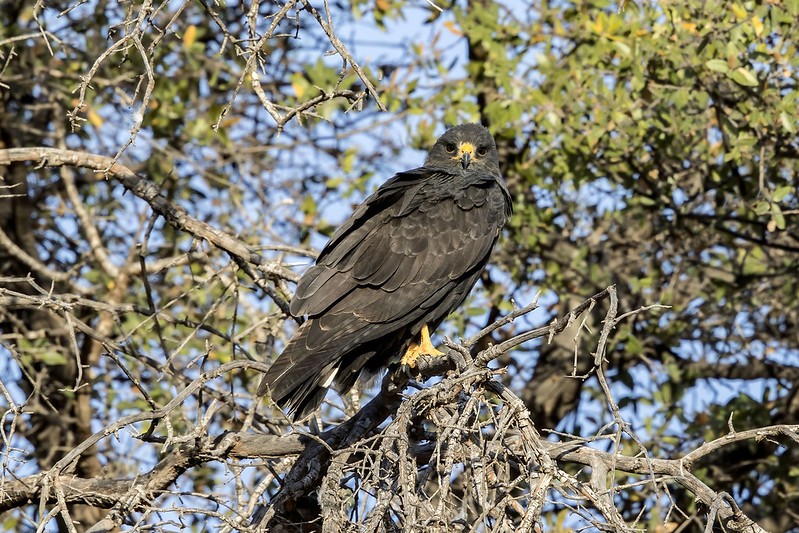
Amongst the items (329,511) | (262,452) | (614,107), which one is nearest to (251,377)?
(262,452)

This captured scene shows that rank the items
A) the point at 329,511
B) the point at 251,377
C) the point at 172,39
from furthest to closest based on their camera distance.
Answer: the point at 172,39
the point at 251,377
the point at 329,511

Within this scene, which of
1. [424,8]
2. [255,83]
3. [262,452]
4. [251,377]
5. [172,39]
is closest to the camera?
[255,83]

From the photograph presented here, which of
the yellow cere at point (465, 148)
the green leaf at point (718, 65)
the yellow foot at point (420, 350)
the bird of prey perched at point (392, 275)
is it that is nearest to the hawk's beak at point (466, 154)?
the yellow cere at point (465, 148)

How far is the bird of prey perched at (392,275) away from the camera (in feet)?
12.9

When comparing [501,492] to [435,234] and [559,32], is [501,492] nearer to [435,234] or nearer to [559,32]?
[435,234]

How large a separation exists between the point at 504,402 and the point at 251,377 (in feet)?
10.1

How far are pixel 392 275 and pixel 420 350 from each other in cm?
37

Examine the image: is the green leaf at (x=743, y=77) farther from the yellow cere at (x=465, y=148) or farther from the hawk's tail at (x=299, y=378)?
the hawk's tail at (x=299, y=378)

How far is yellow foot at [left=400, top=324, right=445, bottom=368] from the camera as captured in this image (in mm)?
4329

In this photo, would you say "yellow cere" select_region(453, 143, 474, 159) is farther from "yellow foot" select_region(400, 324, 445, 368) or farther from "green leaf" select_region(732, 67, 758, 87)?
→ "green leaf" select_region(732, 67, 758, 87)

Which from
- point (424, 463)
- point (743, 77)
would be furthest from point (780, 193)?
point (424, 463)

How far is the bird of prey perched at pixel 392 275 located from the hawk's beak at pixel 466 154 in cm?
20

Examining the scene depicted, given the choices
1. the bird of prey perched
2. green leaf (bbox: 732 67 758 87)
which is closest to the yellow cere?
the bird of prey perched

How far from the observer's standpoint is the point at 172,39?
6.23 metres
